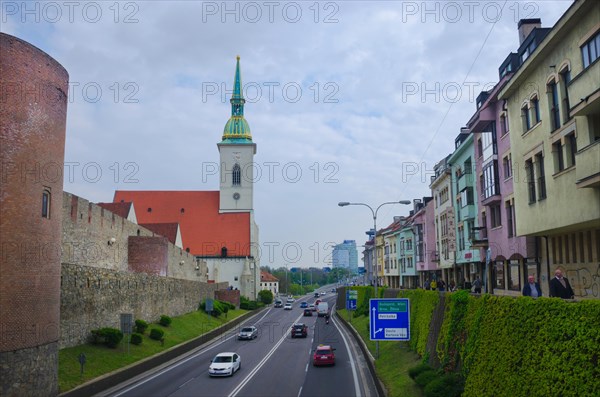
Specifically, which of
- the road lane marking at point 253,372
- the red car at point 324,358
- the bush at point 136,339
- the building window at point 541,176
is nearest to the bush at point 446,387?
the road lane marking at point 253,372

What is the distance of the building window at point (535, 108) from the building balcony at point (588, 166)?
18.3ft

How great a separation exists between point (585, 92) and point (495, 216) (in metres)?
17.3

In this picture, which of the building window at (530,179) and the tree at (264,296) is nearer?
the building window at (530,179)

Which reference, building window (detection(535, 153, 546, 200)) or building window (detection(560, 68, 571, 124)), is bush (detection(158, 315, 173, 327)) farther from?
building window (detection(560, 68, 571, 124))

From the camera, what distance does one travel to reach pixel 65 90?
23156 mm

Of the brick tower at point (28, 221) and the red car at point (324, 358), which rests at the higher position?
the brick tower at point (28, 221)

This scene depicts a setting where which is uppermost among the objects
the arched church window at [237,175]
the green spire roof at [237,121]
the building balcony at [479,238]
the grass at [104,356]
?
the green spire roof at [237,121]

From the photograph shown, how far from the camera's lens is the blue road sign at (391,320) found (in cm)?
2142

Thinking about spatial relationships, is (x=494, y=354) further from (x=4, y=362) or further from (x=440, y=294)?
(x=4, y=362)

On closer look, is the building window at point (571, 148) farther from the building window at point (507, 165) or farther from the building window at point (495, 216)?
the building window at point (495, 216)

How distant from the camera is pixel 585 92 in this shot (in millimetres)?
17578

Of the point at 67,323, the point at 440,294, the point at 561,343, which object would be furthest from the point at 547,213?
the point at 67,323

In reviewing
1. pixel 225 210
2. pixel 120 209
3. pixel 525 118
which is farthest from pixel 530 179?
pixel 225 210

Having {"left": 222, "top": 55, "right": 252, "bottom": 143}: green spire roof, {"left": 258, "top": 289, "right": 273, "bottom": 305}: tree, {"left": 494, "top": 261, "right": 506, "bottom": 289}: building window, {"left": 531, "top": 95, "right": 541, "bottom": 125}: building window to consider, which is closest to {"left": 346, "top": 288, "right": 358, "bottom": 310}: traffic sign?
{"left": 494, "top": 261, "right": 506, "bottom": 289}: building window
